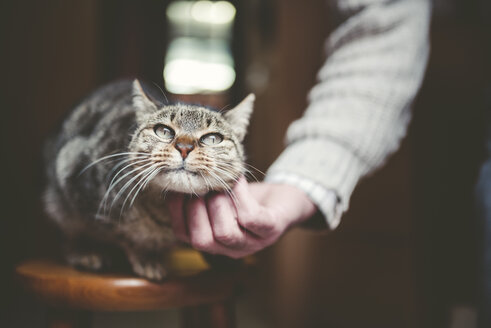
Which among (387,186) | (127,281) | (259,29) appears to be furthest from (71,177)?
(259,29)

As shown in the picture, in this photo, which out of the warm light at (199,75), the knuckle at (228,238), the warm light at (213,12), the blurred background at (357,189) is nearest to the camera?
the knuckle at (228,238)

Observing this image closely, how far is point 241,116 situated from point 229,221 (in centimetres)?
21

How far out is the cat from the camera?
1.66ft

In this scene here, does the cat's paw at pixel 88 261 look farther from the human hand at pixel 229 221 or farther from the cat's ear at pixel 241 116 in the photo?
the cat's ear at pixel 241 116

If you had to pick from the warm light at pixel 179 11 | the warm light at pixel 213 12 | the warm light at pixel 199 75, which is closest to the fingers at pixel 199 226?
the warm light at pixel 199 75

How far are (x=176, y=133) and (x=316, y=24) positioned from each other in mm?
1320

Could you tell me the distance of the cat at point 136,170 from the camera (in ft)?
1.66

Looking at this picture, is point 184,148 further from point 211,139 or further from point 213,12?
point 213,12

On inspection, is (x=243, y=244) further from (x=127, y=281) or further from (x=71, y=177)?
(x=71, y=177)

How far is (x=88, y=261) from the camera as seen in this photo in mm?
655

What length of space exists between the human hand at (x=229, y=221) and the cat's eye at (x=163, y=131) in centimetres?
9

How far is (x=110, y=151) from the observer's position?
64cm

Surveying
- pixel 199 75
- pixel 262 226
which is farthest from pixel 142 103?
pixel 199 75

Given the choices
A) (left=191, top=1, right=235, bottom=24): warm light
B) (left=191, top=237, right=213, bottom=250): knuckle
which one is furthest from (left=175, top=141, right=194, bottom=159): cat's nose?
(left=191, top=1, right=235, bottom=24): warm light
